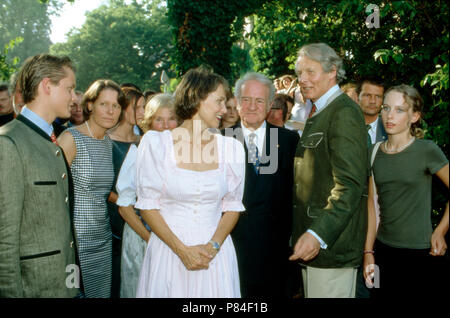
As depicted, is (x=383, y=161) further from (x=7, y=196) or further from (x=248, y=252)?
(x=7, y=196)

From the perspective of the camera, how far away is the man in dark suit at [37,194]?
2.05 metres

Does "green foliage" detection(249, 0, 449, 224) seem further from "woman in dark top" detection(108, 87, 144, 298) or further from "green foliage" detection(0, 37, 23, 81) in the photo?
"green foliage" detection(0, 37, 23, 81)

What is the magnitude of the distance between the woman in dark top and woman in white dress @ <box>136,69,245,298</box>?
1340mm

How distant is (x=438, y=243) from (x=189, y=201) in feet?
6.01

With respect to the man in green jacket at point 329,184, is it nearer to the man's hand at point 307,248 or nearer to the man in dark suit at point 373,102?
the man's hand at point 307,248

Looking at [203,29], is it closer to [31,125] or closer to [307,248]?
[31,125]

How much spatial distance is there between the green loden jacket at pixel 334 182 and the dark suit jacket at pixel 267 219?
0.54 m

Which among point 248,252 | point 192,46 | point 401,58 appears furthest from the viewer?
point 192,46

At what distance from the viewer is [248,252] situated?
3.56 m

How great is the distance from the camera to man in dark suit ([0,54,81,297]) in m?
2.05

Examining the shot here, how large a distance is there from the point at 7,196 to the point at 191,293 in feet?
4.23

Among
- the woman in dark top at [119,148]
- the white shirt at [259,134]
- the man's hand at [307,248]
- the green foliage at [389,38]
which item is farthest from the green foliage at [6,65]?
the man's hand at [307,248]

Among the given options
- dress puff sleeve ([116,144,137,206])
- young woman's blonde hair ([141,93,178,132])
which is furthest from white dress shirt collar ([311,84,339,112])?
young woman's blonde hair ([141,93,178,132])
